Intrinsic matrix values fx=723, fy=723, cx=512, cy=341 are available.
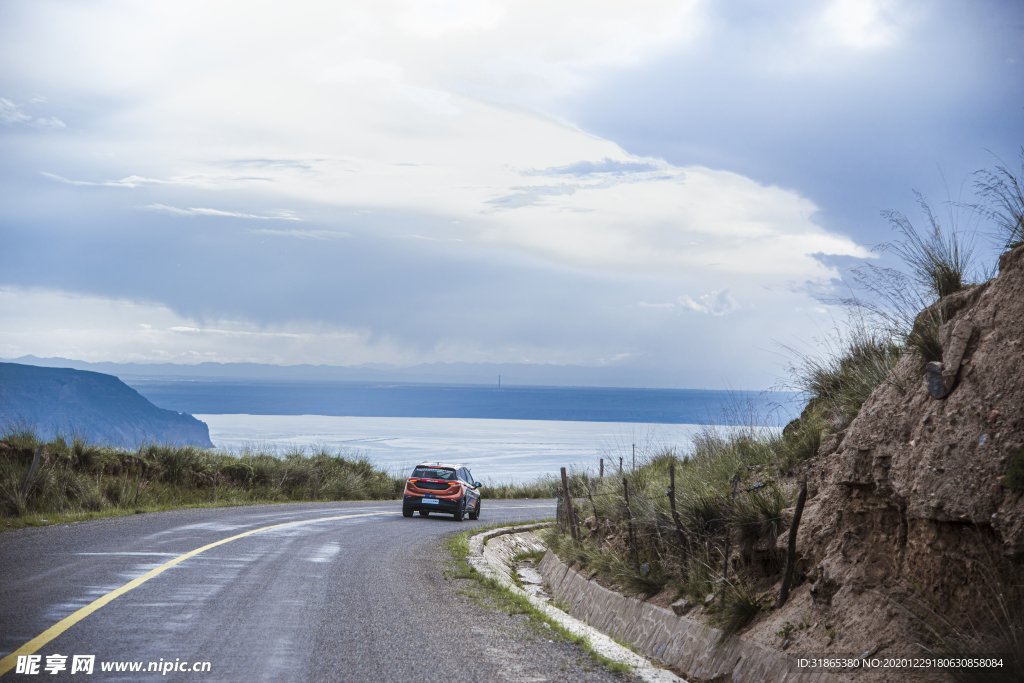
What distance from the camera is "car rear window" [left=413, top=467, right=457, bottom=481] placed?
24625mm

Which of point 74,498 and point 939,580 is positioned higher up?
point 939,580

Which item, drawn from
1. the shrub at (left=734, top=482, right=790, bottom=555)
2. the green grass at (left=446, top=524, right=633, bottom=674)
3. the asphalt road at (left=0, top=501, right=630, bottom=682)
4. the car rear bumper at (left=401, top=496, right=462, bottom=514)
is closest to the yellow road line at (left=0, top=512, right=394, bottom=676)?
the asphalt road at (left=0, top=501, right=630, bottom=682)

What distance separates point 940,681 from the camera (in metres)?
4.84

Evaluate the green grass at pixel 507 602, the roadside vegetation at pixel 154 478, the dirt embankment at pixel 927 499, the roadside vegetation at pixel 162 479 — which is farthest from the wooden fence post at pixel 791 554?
the roadside vegetation at pixel 154 478

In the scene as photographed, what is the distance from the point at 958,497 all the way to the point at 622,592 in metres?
4.82

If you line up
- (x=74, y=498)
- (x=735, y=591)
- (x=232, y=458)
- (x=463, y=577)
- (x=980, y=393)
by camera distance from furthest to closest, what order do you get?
(x=232, y=458) < (x=74, y=498) < (x=463, y=577) < (x=735, y=591) < (x=980, y=393)

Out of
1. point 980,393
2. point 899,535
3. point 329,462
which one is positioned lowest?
point 329,462

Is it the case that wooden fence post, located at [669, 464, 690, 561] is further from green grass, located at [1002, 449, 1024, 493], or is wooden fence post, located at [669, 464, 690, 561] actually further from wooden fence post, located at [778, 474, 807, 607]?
green grass, located at [1002, 449, 1024, 493]

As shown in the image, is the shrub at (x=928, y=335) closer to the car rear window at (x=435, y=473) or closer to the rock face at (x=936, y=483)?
the rock face at (x=936, y=483)

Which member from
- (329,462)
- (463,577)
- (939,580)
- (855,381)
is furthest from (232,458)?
(939,580)

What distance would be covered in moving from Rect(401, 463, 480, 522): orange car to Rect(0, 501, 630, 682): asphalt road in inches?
345

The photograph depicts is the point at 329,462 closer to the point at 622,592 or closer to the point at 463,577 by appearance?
the point at 463,577

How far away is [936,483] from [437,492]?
64.7ft

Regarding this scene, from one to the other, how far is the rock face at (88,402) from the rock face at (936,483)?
438 ft
